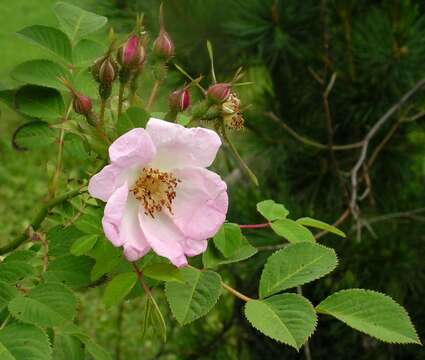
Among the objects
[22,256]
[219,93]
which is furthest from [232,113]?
[22,256]

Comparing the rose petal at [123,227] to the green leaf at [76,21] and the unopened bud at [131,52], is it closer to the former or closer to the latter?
the unopened bud at [131,52]

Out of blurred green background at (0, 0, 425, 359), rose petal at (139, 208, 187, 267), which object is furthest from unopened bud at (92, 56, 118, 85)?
blurred green background at (0, 0, 425, 359)

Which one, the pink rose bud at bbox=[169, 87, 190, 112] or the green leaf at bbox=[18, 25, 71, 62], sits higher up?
the pink rose bud at bbox=[169, 87, 190, 112]

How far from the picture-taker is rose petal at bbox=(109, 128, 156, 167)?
2.20 ft

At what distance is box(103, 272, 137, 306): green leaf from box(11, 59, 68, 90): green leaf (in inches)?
8.1

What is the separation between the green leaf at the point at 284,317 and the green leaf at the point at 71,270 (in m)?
0.16

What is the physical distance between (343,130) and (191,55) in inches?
14.8

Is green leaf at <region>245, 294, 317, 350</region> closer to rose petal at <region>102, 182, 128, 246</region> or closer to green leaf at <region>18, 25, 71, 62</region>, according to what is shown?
rose petal at <region>102, 182, 128, 246</region>

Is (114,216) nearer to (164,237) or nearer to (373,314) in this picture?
(164,237)

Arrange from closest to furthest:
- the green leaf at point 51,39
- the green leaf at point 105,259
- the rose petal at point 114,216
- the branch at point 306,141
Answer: the rose petal at point 114,216 → the green leaf at point 105,259 → the green leaf at point 51,39 → the branch at point 306,141

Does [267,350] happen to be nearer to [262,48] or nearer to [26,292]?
[262,48]

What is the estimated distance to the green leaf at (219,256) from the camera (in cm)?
78

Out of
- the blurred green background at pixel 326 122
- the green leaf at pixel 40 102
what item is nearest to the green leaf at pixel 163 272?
the green leaf at pixel 40 102

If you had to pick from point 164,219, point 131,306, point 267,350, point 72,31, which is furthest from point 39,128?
point 131,306
